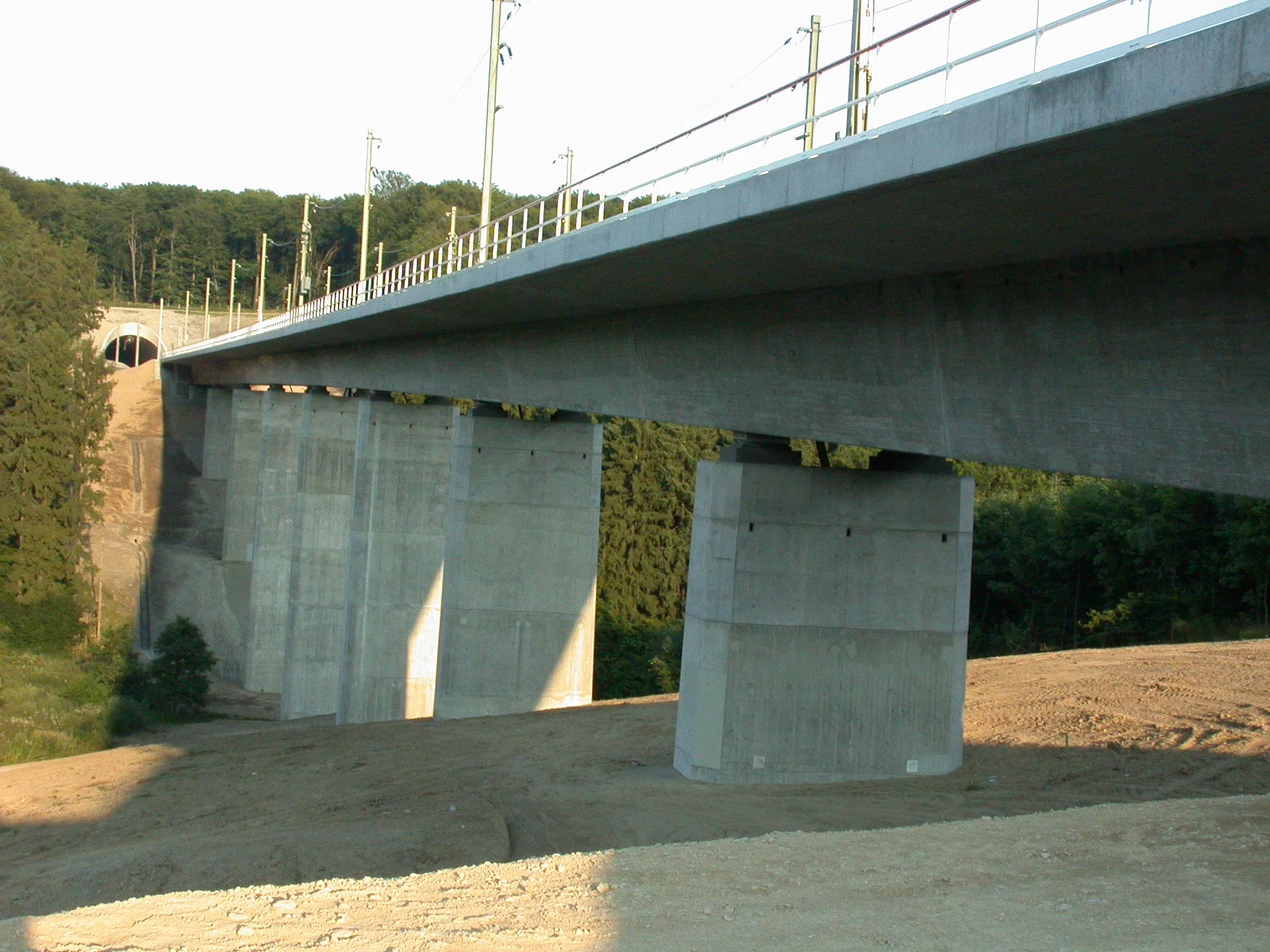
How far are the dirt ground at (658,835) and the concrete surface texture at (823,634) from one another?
1.85 feet

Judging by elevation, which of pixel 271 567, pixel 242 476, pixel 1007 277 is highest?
pixel 1007 277

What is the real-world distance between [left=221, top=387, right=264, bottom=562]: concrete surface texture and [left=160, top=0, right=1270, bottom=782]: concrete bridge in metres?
18.5

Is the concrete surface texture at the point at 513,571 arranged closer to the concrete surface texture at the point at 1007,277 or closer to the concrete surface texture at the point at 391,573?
the concrete surface texture at the point at 391,573

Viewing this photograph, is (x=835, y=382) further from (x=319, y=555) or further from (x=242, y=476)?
(x=242, y=476)

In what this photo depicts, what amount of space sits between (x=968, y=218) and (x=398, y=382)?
2155cm

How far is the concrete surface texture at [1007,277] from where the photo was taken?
6953 millimetres

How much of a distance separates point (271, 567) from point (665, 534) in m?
21.9

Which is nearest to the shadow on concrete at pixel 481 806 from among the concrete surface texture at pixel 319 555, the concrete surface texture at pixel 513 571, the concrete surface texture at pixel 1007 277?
the concrete surface texture at pixel 513 571

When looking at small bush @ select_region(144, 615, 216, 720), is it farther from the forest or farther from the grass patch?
the forest

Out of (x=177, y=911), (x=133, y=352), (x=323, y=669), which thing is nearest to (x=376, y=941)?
(x=177, y=911)

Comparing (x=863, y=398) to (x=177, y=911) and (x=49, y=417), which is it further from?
(x=49, y=417)

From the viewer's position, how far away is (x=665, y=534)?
59.8 metres

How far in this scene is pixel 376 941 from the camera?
25.0ft

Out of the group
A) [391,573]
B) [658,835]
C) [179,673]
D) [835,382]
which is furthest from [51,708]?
[835,382]
